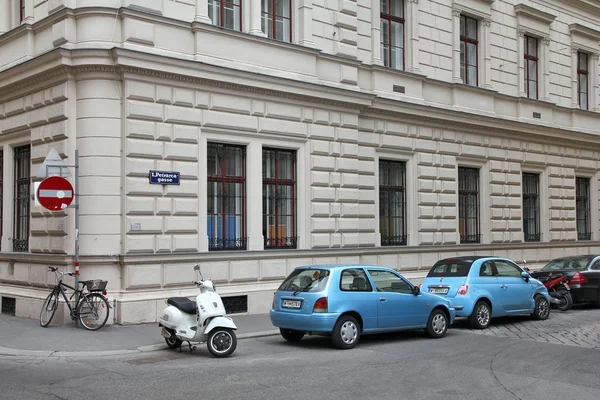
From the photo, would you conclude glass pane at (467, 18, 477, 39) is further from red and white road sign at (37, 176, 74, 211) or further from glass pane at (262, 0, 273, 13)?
red and white road sign at (37, 176, 74, 211)

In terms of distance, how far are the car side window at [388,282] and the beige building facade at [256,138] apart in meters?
4.31

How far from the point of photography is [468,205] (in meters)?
24.2

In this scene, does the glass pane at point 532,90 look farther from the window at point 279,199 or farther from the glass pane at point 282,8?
the window at point 279,199

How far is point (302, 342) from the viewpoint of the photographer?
13.5m

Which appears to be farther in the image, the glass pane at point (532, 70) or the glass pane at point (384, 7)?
the glass pane at point (532, 70)

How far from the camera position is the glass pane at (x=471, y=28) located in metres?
24.4

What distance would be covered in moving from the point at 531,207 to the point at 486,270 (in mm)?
11830

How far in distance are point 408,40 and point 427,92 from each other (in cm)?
170

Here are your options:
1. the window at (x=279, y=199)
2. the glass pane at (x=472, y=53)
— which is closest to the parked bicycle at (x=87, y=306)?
the window at (x=279, y=199)

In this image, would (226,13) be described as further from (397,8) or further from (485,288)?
(485,288)

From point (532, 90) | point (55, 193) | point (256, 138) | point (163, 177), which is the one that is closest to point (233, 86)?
point (256, 138)

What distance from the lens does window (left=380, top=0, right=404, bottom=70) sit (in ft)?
70.9

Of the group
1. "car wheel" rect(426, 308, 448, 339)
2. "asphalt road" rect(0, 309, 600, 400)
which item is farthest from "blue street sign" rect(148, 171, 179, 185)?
"car wheel" rect(426, 308, 448, 339)

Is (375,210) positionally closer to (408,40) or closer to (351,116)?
(351,116)
